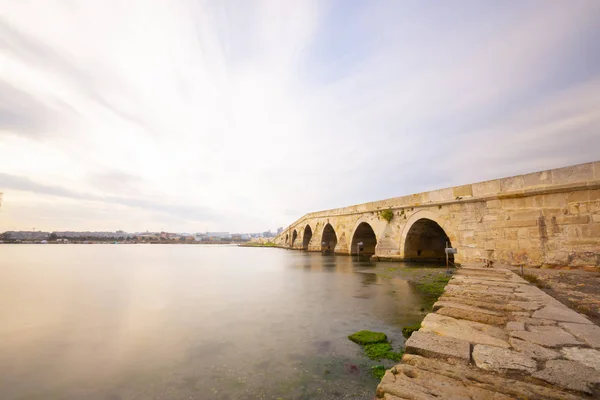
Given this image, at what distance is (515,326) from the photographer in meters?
2.69

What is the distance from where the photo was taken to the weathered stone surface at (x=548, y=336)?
7.36 ft

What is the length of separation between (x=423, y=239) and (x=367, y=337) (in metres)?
12.3

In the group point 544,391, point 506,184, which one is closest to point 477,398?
point 544,391

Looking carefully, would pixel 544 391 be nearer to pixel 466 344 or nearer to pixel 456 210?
pixel 466 344

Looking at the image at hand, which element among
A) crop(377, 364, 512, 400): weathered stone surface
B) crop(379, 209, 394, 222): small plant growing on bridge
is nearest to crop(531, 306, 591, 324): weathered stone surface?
crop(377, 364, 512, 400): weathered stone surface

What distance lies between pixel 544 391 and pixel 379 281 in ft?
26.0

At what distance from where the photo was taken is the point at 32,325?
223 inches

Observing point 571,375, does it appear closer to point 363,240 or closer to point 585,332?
point 585,332

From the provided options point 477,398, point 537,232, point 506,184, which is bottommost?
point 477,398

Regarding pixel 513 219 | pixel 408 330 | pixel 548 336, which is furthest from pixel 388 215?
pixel 548 336

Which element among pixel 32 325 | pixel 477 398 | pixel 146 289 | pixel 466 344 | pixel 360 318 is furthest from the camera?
pixel 146 289

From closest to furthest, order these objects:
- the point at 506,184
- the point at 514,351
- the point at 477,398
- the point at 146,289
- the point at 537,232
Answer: the point at 477,398, the point at 514,351, the point at 537,232, the point at 506,184, the point at 146,289

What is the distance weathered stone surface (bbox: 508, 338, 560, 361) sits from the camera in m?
2.01

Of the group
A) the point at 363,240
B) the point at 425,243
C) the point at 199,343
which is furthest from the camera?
the point at 363,240
